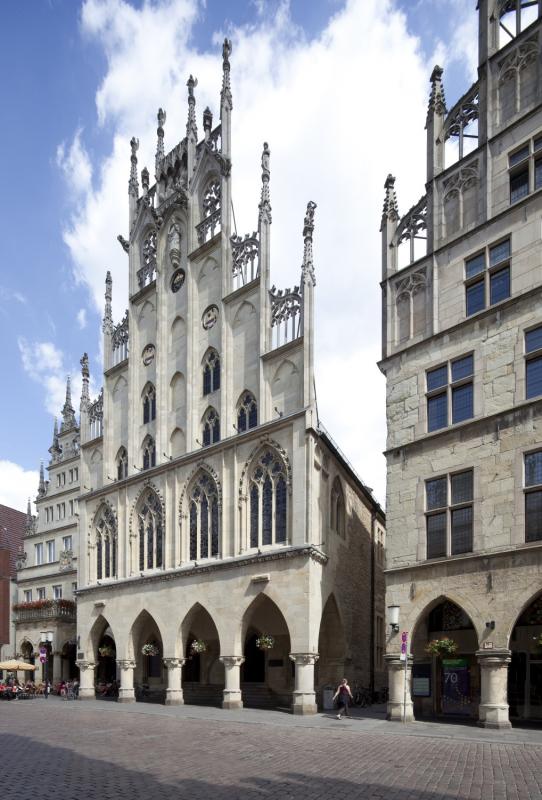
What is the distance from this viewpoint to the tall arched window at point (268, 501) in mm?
34094

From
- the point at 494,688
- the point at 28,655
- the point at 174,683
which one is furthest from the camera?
the point at 28,655

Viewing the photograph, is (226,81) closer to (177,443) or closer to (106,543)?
(177,443)

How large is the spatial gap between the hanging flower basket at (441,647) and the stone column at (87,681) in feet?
80.8

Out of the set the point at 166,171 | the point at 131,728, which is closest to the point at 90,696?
the point at 131,728

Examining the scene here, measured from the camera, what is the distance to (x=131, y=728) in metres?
25.3

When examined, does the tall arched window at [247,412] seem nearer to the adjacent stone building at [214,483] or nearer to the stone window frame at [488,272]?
the adjacent stone building at [214,483]

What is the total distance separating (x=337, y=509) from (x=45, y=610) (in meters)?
26.8

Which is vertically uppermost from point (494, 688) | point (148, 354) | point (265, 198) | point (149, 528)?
point (265, 198)

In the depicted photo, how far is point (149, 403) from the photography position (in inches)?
1738

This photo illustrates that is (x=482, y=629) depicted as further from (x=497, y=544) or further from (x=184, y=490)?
(x=184, y=490)

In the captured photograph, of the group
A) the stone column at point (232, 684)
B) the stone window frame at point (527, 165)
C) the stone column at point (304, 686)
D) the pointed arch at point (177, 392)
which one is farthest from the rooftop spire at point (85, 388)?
the stone window frame at point (527, 165)

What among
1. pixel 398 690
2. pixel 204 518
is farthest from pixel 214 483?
pixel 398 690

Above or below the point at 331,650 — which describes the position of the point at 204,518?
above

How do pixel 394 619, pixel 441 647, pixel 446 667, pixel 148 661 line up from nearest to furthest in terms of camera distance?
pixel 441 647 → pixel 394 619 → pixel 446 667 → pixel 148 661
